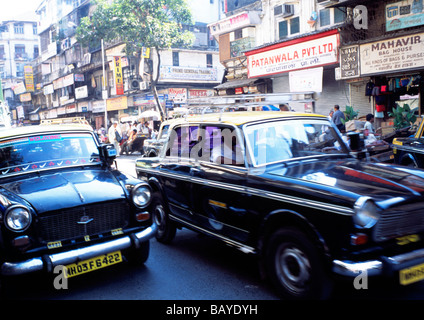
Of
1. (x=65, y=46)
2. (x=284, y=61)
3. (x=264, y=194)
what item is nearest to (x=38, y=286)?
(x=264, y=194)

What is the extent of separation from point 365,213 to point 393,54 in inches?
474

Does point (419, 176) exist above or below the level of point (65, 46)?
below

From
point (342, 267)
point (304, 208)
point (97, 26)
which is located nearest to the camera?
point (342, 267)

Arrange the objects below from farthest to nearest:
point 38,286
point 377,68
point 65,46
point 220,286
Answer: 1. point 65,46
2. point 377,68
3. point 38,286
4. point 220,286

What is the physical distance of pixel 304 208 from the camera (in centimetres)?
353

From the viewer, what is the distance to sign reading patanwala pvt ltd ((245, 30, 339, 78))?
15.8 meters

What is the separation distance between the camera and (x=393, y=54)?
13586mm

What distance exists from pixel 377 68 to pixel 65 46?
42086mm

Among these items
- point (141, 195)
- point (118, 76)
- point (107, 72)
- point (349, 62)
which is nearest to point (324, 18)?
point (349, 62)

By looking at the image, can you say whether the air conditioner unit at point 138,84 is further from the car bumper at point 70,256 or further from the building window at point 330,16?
the car bumper at point 70,256

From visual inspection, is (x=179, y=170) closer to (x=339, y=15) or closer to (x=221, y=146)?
(x=221, y=146)

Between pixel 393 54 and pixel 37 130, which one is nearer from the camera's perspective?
pixel 37 130

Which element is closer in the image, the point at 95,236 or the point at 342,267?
the point at 342,267

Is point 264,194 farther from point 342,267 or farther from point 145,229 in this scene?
point 145,229
